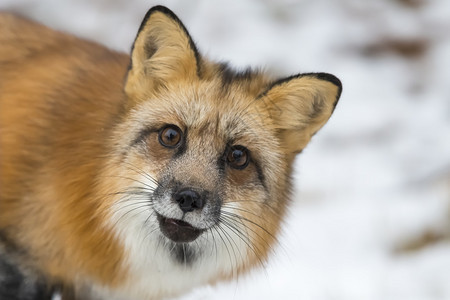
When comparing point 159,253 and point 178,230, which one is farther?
point 159,253

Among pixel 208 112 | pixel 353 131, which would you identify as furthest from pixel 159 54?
pixel 353 131

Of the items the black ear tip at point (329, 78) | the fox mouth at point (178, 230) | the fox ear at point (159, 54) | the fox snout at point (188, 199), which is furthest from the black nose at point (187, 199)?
the black ear tip at point (329, 78)

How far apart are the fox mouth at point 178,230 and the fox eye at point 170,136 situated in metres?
0.40

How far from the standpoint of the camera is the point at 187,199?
3.04 metres

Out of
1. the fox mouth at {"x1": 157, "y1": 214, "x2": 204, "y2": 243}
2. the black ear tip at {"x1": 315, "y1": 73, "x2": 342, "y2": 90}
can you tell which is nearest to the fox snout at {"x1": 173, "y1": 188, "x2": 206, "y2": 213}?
the fox mouth at {"x1": 157, "y1": 214, "x2": 204, "y2": 243}

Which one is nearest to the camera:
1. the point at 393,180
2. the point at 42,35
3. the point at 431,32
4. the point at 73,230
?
the point at 73,230

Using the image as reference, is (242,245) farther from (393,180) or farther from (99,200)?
(393,180)

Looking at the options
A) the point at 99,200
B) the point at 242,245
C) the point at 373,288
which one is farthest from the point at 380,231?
the point at 99,200

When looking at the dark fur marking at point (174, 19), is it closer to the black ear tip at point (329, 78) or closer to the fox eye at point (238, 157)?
the fox eye at point (238, 157)

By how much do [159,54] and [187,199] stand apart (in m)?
0.98

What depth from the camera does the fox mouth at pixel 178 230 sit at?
10.7 ft

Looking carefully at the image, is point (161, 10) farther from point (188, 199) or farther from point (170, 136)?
point (188, 199)

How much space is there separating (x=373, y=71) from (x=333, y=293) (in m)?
3.79

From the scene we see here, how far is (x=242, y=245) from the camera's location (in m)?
3.60
